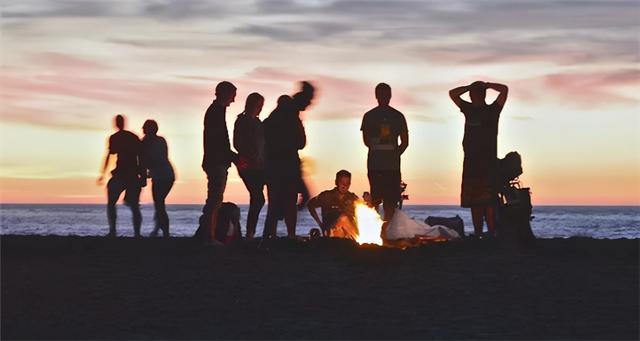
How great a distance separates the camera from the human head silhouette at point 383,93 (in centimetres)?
1449

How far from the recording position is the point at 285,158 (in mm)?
14344

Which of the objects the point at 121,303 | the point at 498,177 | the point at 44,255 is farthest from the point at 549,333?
the point at 44,255

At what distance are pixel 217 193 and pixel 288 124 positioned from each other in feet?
4.22

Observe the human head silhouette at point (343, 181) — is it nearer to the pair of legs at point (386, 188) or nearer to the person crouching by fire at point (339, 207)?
the person crouching by fire at point (339, 207)

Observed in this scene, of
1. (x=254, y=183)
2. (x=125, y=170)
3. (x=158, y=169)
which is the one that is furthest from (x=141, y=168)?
(x=254, y=183)

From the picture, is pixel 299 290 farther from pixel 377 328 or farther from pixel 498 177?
Result: pixel 498 177

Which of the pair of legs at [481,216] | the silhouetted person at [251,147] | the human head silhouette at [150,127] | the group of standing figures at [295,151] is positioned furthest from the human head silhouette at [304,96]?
the human head silhouette at [150,127]

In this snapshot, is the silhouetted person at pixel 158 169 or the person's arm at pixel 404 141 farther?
the silhouetted person at pixel 158 169

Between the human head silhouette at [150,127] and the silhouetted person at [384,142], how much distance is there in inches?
152

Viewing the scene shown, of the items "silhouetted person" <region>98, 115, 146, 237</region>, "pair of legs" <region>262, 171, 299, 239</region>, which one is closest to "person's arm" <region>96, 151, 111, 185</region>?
"silhouetted person" <region>98, 115, 146, 237</region>

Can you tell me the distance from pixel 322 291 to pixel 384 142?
160 inches

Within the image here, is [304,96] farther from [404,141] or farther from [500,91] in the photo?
[500,91]

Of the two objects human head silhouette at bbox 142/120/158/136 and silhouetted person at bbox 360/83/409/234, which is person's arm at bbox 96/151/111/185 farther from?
silhouetted person at bbox 360/83/409/234

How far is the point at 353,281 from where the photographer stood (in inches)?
451
